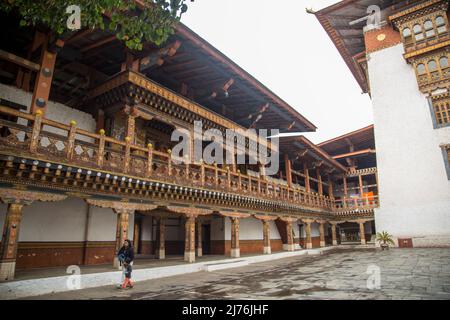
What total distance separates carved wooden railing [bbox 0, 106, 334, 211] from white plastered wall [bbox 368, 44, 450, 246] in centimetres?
889

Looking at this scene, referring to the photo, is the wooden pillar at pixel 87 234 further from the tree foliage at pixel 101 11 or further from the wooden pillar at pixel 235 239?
the tree foliage at pixel 101 11

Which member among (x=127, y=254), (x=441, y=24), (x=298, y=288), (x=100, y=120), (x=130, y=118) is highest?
(x=441, y=24)

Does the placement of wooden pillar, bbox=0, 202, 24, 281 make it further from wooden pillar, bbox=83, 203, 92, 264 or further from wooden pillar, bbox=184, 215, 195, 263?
wooden pillar, bbox=184, 215, 195, 263

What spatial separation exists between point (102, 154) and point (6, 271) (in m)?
3.81

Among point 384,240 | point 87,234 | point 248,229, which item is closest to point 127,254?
point 87,234

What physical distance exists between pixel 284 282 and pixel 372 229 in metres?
25.9

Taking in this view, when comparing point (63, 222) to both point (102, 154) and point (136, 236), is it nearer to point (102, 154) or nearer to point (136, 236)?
point (102, 154)

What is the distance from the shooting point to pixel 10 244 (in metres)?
7.23

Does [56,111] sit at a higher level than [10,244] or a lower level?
higher

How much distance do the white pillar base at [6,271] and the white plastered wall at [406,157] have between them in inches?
777

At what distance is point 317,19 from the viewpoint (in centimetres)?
2150

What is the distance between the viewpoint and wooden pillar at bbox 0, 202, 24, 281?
23.1ft

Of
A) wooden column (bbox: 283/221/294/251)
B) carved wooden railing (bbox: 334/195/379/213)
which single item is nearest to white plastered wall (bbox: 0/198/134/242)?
wooden column (bbox: 283/221/294/251)

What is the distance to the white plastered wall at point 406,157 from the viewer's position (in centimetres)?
1728
